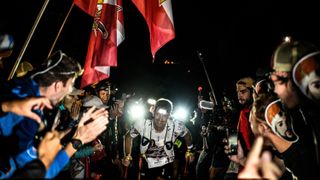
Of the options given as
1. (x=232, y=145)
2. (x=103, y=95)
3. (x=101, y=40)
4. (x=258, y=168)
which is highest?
(x=101, y=40)

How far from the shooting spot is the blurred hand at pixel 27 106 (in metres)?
2.96

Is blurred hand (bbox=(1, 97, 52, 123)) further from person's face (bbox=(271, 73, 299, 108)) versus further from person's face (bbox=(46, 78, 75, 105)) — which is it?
person's face (bbox=(271, 73, 299, 108))

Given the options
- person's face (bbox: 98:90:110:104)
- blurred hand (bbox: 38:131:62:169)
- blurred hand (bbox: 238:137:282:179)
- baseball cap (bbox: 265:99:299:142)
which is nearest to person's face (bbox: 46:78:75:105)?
blurred hand (bbox: 38:131:62:169)

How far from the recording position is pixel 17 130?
124 inches

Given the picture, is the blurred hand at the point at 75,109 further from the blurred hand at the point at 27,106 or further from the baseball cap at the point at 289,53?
the baseball cap at the point at 289,53

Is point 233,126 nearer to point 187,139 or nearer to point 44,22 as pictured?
point 187,139

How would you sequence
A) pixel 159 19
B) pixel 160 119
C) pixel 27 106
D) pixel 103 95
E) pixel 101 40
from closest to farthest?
pixel 27 106, pixel 159 19, pixel 101 40, pixel 160 119, pixel 103 95

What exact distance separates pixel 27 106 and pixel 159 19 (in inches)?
171

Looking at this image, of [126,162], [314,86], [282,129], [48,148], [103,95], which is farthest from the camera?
[103,95]

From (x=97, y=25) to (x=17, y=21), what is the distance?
32.7ft

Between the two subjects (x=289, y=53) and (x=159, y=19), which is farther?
(x=159, y=19)

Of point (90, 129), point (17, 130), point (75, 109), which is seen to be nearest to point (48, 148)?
point (17, 130)

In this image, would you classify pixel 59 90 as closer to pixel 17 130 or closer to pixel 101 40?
pixel 17 130

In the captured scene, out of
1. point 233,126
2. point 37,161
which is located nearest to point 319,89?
point 37,161
